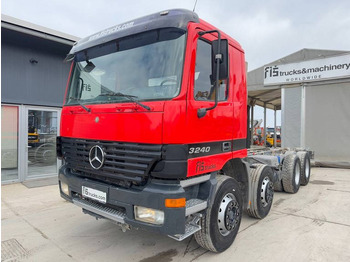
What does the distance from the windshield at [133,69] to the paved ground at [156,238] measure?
1.96 metres

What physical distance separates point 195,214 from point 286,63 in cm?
1024

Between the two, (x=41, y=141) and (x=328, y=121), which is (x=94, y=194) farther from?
(x=328, y=121)

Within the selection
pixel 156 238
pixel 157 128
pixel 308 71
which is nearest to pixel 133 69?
pixel 157 128

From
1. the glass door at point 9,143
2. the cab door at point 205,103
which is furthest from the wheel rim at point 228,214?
the glass door at point 9,143

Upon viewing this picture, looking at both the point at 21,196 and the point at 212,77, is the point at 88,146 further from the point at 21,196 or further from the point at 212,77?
the point at 21,196

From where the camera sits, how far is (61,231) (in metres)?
3.83

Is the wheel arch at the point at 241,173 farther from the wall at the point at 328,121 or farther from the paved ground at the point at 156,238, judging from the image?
the wall at the point at 328,121

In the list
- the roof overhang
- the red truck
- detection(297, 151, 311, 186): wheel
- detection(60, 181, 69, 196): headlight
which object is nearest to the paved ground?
the red truck

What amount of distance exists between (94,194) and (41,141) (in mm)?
5350

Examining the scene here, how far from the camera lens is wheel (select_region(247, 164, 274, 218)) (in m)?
3.98

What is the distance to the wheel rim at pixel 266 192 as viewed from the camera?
4227 millimetres

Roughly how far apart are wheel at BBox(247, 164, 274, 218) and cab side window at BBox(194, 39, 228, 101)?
1.88 m

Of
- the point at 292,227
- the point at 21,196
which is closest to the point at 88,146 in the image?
the point at 292,227

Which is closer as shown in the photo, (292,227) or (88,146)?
(88,146)
